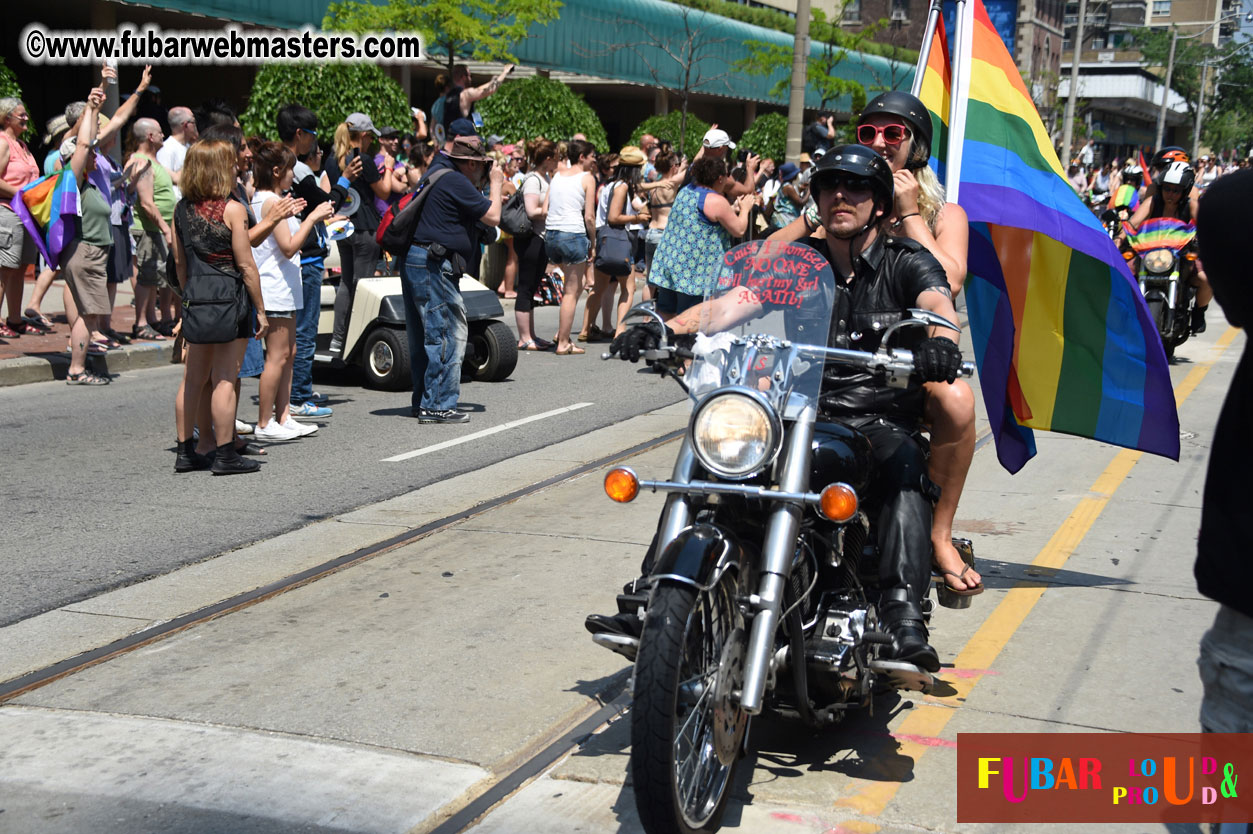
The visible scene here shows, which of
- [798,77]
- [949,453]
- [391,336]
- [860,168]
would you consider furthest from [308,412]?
[798,77]

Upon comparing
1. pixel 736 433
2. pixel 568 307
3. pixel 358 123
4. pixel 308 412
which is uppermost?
pixel 358 123

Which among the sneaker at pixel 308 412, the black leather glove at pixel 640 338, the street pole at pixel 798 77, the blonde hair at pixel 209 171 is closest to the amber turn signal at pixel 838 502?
the black leather glove at pixel 640 338

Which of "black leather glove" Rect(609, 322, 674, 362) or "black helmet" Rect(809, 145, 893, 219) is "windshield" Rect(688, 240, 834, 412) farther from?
"black helmet" Rect(809, 145, 893, 219)

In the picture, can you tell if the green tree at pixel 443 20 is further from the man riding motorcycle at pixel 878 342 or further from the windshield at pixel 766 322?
the windshield at pixel 766 322

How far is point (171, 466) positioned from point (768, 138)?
2160 cm

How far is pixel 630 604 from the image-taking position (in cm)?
359

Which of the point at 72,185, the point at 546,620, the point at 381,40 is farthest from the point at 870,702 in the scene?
the point at 381,40

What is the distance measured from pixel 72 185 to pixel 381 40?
12.1 m

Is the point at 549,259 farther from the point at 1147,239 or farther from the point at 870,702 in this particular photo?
the point at 870,702

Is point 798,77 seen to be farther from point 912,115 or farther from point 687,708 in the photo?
point 687,708

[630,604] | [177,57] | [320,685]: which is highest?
[177,57]

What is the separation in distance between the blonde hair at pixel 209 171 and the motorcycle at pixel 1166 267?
28.9 ft

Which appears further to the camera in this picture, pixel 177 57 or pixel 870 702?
pixel 177 57

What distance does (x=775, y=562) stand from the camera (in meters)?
3.38
